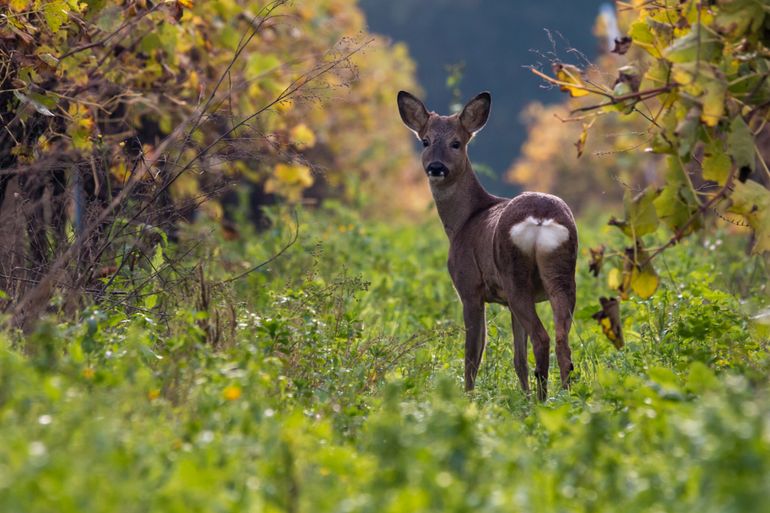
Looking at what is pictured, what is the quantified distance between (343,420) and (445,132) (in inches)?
156

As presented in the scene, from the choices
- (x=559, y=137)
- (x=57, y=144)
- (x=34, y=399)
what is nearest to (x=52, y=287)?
(x=57, y=144)

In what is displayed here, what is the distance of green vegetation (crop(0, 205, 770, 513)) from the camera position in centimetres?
345

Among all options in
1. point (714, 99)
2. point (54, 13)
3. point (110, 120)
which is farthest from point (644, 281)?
point (110, 120)

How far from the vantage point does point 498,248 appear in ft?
23.3

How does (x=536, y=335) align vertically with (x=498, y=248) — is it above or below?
below

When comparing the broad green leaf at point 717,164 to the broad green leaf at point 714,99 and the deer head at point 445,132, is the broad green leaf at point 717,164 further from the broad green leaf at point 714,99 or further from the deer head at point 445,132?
the deer head at point 445,132

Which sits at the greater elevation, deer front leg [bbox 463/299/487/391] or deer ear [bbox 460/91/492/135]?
deer ear [bbox 460/91/492/135]

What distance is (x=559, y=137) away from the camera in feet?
124

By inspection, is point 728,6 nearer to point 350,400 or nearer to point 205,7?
point 350,400

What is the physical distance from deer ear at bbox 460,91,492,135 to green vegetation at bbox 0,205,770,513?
2.02 metres

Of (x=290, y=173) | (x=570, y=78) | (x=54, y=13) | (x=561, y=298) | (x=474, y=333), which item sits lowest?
(x=290, y=173)

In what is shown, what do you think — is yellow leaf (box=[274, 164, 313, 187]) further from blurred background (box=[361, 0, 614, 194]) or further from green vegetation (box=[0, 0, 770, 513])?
blurred background (box=[361, 0, 614, 194])

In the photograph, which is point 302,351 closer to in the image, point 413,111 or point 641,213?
point 641,213

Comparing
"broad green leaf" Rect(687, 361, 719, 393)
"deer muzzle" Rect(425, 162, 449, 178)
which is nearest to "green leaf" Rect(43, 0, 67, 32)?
"deer muzzle" Rect(425, 162, 449, 178)
